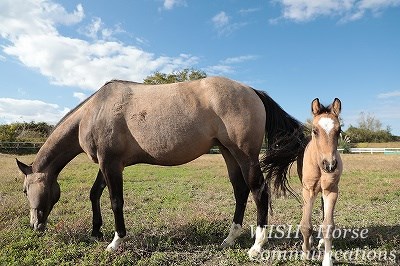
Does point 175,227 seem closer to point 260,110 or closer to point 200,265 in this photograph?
point 200,265

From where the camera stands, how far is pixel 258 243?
435 cm

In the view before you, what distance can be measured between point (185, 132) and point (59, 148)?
2247 mm

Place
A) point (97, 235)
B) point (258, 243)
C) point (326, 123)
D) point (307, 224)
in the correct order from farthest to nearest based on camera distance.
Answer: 1. point (97, 235)
2. point (258, 243)
3. point (307, 224)
4. point (326, 123)

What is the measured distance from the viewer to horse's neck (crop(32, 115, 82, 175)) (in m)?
5.21

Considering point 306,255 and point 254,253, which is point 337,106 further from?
point 254,253

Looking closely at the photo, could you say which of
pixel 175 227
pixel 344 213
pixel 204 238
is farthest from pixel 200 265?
pixel 344 213

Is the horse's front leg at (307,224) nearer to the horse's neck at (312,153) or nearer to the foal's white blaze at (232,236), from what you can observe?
the horse's neck at (312,153)

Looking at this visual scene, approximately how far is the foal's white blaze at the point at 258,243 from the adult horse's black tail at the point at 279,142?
702 millimetres

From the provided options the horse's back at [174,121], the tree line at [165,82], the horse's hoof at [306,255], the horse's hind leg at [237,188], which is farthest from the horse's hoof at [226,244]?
the tree line at [165,82]

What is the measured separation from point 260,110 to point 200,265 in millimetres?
2276

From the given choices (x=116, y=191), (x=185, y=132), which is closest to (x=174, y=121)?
(x=185, y=132)

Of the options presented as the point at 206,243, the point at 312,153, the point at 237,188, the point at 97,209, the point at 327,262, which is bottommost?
the point at 206,243

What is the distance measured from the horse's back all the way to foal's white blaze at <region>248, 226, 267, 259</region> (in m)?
1.31

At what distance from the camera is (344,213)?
6879 millimetres
